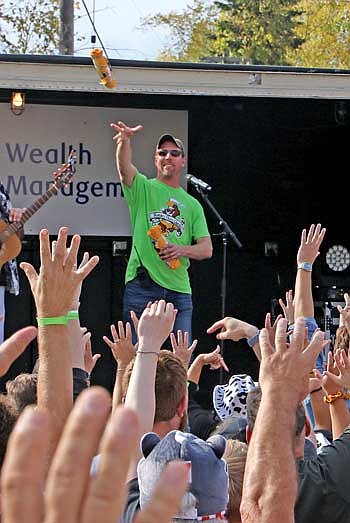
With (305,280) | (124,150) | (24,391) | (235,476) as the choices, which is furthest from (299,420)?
(124,150)

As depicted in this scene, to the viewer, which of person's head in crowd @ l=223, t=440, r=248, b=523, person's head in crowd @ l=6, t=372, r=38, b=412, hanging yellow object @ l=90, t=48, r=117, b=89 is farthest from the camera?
hanging yellow object @ l=90, t=48, r=117, b=89

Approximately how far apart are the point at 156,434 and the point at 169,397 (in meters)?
0.22

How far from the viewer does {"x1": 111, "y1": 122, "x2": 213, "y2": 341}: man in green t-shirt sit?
6.89m

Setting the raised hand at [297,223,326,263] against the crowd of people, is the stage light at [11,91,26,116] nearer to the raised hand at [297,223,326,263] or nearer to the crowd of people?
the raised hand at [297,223,326,263]

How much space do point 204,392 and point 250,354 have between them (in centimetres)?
81

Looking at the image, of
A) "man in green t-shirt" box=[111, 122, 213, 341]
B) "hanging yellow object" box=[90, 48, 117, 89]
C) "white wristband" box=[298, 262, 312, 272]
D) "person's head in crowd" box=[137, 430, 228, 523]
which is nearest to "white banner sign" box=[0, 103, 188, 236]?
"man in green t-shirt" box=[111, 122, 213, 341]

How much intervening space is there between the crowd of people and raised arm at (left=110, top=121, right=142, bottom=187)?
2408 millimetres

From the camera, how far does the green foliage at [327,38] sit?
28641 mm

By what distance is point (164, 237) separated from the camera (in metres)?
6.95

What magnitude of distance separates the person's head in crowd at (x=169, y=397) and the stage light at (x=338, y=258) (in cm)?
616

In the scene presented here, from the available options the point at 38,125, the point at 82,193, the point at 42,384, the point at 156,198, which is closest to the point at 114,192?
the point at 82,193

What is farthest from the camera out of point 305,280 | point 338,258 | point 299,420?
point 338,258

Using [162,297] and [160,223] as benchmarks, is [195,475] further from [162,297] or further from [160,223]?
[160,223]

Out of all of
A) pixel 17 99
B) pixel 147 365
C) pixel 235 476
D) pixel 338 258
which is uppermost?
pixel 17 99
